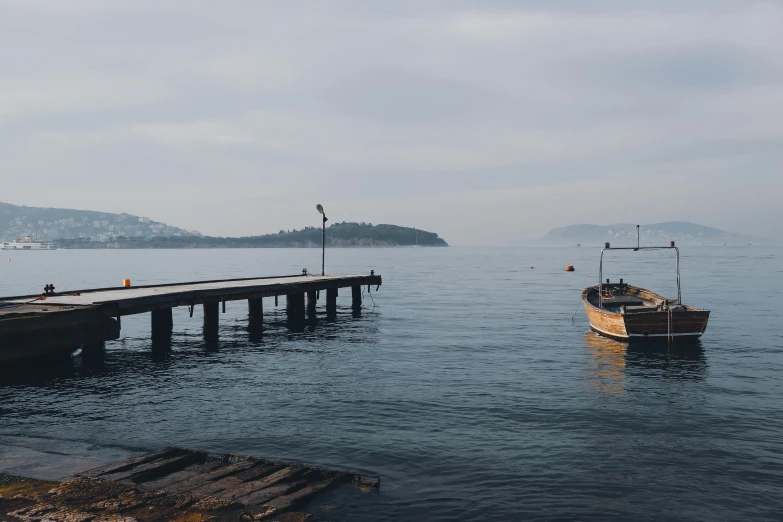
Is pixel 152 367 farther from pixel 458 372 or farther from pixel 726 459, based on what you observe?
pixel 726 459

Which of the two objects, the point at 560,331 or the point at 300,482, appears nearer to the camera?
the point at 300,482

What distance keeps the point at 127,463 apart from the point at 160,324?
71.0 ft

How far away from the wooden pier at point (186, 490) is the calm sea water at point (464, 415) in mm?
810

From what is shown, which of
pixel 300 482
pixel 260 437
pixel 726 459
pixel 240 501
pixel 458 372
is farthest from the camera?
pixel 458 372

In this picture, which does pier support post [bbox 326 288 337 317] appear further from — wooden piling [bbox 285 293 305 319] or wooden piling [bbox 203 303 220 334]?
wooden piling [bbox 203 303 220 334]

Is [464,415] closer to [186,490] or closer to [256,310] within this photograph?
[186,490]

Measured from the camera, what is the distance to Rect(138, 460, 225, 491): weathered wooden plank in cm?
1085

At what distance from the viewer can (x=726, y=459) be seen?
1488 centimetres

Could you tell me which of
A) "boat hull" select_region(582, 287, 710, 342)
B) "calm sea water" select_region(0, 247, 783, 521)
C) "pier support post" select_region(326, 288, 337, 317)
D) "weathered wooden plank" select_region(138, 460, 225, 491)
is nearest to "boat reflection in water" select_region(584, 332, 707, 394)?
"calm sea water" select_region(0, 247, 783, 521)

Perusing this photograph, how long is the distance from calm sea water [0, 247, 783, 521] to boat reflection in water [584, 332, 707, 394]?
0.15m

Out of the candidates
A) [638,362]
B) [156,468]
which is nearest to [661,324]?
[638,362]

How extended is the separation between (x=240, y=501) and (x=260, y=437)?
251 inches

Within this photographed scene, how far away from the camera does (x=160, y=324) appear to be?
3244 cm

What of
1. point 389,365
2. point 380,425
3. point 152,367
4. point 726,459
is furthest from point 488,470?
point 152,367
